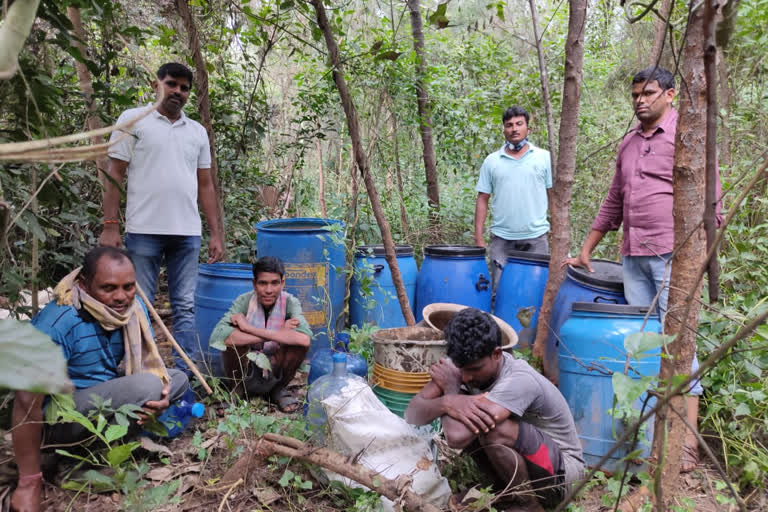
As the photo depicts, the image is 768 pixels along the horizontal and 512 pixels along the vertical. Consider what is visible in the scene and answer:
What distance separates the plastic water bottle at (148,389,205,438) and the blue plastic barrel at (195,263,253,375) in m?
0.45

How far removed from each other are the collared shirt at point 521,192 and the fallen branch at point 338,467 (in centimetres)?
232

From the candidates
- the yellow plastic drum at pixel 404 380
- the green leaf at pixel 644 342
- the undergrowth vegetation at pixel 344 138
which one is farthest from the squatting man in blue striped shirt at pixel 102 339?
the green leaf at pixel 644 342

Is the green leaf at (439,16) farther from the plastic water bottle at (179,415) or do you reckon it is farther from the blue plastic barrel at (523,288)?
the plastic water bottle at (179,415)

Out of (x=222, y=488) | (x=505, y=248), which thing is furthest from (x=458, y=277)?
(x=222, y=488)

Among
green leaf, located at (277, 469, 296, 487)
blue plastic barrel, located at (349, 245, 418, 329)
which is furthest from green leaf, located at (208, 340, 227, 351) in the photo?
blue plastic barrel, located at (349, 245, 418, 329)

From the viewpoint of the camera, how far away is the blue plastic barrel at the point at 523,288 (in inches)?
133

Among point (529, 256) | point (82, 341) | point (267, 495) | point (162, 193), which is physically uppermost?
point (162, 193)

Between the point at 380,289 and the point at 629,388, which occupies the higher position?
the point at 629,388

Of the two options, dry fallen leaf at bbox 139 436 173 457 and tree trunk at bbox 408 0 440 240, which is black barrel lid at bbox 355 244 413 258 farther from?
dry fallen leaf at bbox 139 436 173 457

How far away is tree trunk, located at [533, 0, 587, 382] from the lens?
2480 mm

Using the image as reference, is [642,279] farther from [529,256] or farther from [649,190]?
[529,256]

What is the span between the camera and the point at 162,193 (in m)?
2.95

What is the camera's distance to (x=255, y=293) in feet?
9.76

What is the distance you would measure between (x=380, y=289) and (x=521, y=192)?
1.20m
